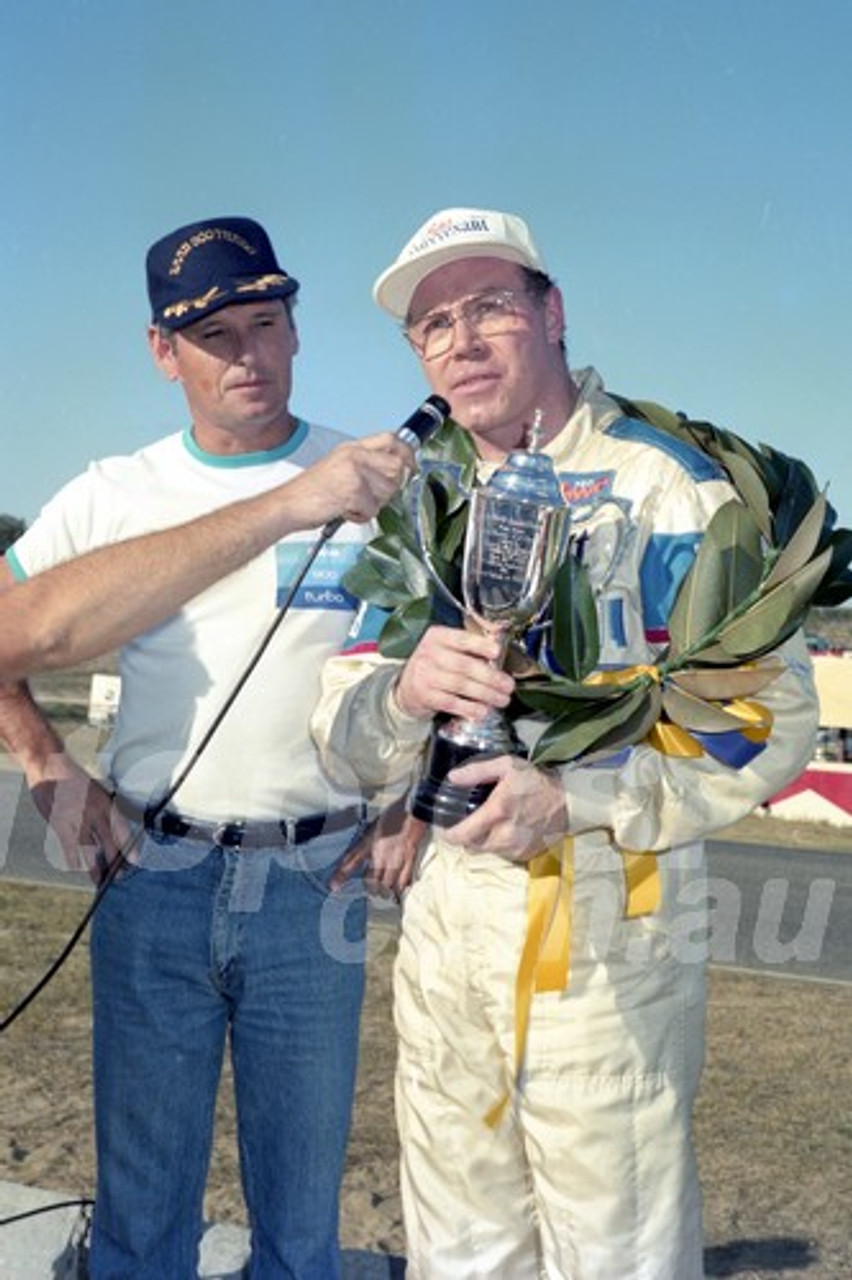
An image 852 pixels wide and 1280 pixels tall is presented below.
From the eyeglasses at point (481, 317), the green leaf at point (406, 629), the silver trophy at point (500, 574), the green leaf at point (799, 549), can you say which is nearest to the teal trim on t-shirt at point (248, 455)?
the eyeglasses at point (481, 317)

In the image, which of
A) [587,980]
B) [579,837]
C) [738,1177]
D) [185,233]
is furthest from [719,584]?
[738,1177]

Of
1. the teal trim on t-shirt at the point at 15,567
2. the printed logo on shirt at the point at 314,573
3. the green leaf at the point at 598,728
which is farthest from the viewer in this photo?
the teal trim on t-shirt at the point at 15,567

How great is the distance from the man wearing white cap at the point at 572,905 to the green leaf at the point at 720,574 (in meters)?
0.08

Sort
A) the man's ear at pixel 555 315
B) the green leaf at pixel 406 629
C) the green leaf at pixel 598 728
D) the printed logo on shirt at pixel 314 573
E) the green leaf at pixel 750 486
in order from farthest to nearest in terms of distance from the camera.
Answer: the printed logo on shirt at pixel 314 573 < the man's ear at pixel 555 315 < the green leaf at pixel 406 629 < the green leaf at pixel 750 486 < the green leaf at pixel 598 728

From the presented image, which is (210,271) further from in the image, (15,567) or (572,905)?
(572,905)

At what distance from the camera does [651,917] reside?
262cm

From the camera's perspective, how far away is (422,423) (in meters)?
2.74

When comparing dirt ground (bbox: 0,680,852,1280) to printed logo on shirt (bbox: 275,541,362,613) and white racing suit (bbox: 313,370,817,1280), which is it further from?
printed logo on shirt (bbox: 275,541,362,613)

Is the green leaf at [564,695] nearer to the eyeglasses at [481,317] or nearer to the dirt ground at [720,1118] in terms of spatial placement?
the eyeglasses at [481,317]

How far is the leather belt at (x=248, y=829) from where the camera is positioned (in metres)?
3.14

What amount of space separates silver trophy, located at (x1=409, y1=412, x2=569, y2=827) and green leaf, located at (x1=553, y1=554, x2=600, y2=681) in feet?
0.11

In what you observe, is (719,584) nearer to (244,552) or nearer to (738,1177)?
(244,552)

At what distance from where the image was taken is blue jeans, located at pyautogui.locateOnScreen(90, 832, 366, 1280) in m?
3.13

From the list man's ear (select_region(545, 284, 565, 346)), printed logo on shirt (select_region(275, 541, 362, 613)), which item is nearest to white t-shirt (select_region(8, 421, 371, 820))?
printed logo on shirt (select_region(275, 541, 362, 613))
